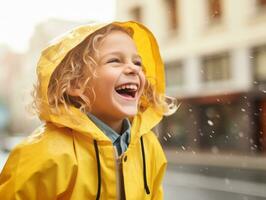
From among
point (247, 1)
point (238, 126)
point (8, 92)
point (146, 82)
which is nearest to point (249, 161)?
point (238, 126)

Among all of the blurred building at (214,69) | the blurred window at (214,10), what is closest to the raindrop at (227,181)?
the blurred building at (214,69)

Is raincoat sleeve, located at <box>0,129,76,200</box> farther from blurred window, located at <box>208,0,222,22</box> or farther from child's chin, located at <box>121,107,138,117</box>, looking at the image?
blurred window, located at <box>208,0,222,22</box>

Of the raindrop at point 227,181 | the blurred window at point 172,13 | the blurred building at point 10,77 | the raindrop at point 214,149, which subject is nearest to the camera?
the raindrop at point 227,181

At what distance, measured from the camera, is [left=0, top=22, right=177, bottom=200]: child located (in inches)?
54.1

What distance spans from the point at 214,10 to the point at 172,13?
1.74m

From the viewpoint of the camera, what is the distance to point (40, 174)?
4.48ft

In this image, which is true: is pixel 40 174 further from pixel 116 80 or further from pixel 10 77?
pixel 10 77

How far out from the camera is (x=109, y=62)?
1.48 metres

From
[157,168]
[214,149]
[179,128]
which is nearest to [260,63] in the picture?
[214,149]

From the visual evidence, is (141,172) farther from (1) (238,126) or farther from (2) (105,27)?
(1) (238,126)

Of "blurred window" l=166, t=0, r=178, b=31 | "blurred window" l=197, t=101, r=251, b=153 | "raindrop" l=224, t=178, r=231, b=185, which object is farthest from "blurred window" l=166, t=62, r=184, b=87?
"raindrop" l=224, t=178, r=231, b=185

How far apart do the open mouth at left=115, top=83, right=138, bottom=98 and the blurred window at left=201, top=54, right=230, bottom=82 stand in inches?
526

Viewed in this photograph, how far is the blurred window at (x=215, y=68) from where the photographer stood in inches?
578

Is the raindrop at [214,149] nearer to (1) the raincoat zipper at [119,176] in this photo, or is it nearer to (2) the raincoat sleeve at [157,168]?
(2) the raincoat sleeve at [157,168]
